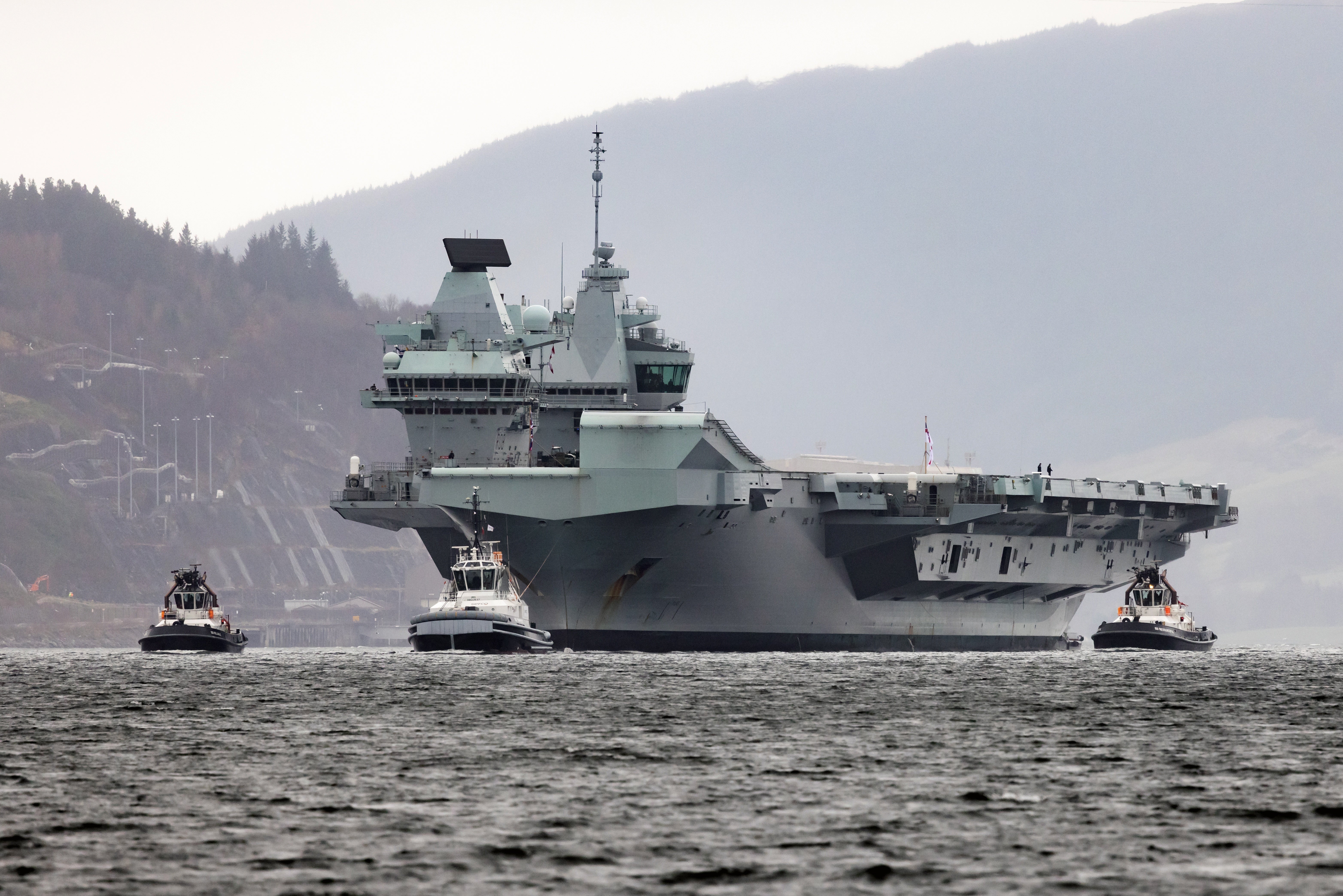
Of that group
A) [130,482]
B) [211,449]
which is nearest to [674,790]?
[130,482]

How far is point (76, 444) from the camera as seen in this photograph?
165 metres

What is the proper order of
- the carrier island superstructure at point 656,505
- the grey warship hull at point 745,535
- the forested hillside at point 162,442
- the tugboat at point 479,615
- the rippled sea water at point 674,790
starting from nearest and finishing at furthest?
the rippled sea water at point 674,790 < the tugboat at point 479,615 < the grey warship hull at point 745,535 < the carrier island superstructure at point 656,505 < the forested hillside at point 162,442

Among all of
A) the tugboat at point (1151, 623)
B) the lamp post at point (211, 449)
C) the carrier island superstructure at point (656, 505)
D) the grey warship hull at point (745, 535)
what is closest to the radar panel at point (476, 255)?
the carrier island superstructure at point (656, 505)

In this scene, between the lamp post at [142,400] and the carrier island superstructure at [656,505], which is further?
the lamp post at [142,400]

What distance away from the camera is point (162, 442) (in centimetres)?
17462

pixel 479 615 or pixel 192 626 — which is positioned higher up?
pixel 479 615

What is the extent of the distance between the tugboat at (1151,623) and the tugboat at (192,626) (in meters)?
30.4

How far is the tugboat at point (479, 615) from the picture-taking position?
59.3 metres

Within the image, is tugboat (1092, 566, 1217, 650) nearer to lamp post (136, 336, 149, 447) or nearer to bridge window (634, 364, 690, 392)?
bridge window (634, 364, 690, 392)

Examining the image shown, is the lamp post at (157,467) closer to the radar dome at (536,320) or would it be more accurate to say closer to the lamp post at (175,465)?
the lamp post at (175,465)

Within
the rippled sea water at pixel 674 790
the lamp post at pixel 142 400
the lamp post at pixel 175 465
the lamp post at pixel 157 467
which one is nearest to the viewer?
the rippled sea water at pixel 674 790

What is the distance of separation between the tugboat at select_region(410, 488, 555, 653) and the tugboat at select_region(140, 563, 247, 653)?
1315 centimetres

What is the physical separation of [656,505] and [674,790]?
113 feet

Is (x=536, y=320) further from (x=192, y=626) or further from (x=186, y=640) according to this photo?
(x=186, y=640)
